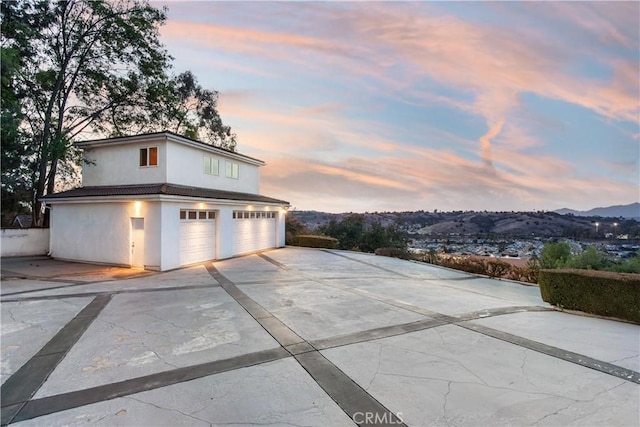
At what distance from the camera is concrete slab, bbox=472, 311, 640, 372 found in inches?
182

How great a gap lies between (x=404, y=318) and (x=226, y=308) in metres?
3.89

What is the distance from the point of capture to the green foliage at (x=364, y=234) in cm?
2452

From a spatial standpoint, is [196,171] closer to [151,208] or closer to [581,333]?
[151,208]

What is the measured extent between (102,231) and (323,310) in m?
11.6

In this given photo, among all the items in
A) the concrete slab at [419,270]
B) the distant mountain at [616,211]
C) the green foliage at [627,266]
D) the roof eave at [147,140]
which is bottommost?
the concrete slab at [419,270]

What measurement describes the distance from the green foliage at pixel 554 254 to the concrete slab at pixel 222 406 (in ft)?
47.5

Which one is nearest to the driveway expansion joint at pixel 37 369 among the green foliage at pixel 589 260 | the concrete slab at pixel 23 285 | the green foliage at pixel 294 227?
the concrete slab at pixel 23 285

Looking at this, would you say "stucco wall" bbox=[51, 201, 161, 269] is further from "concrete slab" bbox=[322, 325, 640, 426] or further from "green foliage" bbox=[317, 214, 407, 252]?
"green foliage" bbox=[317, 214, 407, 252]

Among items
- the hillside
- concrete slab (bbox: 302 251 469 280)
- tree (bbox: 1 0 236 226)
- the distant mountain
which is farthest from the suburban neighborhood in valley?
the distant mountain

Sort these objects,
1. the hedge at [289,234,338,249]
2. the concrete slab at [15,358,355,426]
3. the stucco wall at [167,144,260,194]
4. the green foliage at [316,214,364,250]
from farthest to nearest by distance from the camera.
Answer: the green foliage at [316,214,364,250] < the hedge at [289,234,338,249] < the stucco wall at [167,144,260,194] < the concrete slab at [15,358,355,426]

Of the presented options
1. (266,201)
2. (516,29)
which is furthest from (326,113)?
(516,29)

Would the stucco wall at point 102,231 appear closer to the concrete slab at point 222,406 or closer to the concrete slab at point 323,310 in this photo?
the concrete slab at point 323,310

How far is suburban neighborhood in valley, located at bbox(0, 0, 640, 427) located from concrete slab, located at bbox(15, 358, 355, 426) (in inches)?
1.0

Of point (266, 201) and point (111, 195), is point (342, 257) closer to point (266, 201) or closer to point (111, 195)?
point (266, 201)
